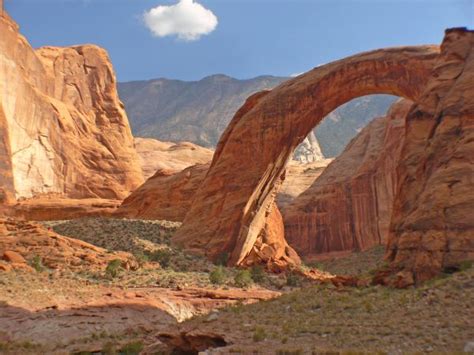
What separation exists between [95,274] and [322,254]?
32633mm

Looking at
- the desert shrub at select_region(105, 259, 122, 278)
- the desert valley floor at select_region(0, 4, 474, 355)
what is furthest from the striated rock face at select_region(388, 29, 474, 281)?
the desert shrub at select_region(105, 259, 122, 278)

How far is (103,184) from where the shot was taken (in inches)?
2068

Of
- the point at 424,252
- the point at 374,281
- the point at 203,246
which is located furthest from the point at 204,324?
the point at 203,246

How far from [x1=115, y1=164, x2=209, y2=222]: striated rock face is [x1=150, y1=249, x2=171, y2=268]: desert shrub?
44.1 ft

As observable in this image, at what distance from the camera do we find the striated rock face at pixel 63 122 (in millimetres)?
45031

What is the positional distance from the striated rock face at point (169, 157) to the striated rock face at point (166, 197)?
30.9m

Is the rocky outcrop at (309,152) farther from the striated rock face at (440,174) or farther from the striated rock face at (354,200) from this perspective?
the striated rock face at (440,174)

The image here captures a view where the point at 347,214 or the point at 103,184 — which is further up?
the point at 103,184

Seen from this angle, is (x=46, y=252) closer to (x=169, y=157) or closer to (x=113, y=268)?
(x=113, y=268)

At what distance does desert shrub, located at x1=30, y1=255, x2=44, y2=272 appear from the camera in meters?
20.7

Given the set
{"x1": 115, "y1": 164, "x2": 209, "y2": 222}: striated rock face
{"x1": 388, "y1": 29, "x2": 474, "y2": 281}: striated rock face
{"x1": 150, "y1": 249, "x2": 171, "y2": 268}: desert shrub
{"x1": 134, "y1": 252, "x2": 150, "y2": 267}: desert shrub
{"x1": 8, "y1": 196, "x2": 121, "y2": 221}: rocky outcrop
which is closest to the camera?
{"x1": 388, "y1": 29, "x2": 474, "y2": 281}: striated rock face

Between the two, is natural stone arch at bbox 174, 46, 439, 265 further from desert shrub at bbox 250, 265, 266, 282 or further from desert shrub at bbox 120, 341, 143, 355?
desert shrub at bbox 120, 341, 143, 355

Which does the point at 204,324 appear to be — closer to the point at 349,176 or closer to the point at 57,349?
the point at 57,349

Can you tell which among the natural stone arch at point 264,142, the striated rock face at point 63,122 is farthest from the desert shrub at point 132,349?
the striated rock face at point 63,122
